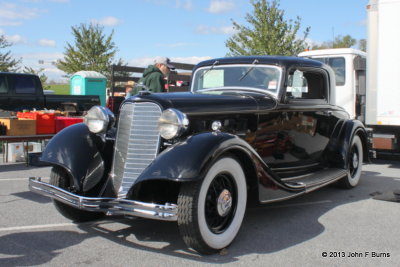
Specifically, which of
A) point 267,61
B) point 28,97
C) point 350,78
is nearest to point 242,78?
point 267,61

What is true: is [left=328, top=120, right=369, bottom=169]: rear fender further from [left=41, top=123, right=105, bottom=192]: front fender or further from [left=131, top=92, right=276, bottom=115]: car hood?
[left=41, top=123, right=105, bottom=192]: front fender

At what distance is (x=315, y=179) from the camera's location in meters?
4.64

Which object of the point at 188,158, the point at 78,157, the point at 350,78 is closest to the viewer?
the point at 188,158

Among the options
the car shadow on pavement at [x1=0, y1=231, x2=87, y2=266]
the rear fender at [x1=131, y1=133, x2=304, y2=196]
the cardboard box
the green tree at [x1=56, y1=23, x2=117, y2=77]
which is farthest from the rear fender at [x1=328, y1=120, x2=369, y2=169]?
the green tree at [x1=56, y1=23, x2=117, y2=77]

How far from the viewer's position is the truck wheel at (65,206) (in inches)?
149

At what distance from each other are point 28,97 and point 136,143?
25.3ft

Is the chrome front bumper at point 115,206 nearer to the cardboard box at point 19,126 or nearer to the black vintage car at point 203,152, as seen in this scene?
the black vintage car at point 203,152

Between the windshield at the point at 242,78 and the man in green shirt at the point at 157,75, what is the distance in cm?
133

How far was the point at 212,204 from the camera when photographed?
3303 mm

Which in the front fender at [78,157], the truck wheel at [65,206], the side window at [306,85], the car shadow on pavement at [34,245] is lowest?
the car shadow on pavement at [34,245]

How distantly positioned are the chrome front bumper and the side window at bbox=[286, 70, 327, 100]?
238 cm

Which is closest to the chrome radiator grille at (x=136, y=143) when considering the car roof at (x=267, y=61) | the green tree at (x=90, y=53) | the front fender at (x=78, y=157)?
the front fender at (x=78, y=157)

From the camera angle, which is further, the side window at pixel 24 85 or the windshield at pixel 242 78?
the side window at pixel 24 85

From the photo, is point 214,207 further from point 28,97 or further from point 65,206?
point 28,97
